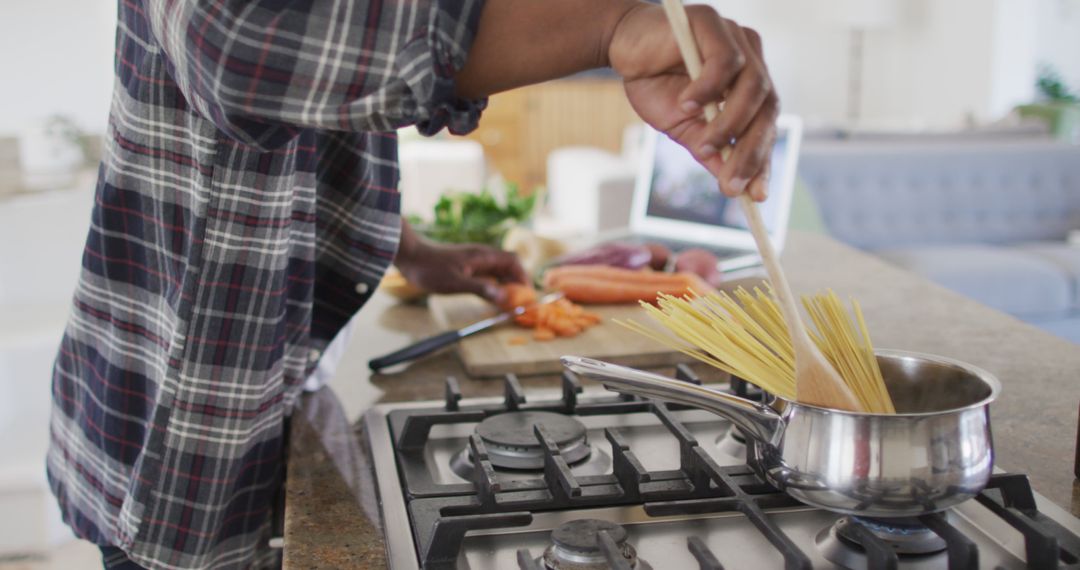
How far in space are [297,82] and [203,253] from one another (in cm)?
27

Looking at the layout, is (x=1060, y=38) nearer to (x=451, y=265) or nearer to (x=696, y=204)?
(x=696, y=204)

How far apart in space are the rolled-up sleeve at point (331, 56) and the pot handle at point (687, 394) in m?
0.20

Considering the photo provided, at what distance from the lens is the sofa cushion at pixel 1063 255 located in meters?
3.85

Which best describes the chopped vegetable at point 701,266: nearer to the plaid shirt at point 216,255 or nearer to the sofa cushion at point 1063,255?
the plaid shirt at point 216,255

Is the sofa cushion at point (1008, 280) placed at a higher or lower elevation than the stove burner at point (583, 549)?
lower

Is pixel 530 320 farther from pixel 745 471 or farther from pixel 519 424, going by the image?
pixel 745 471

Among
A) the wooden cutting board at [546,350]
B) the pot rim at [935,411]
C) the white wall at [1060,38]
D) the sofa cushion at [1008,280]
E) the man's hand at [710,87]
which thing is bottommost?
the sofa cushion at [1008,280]

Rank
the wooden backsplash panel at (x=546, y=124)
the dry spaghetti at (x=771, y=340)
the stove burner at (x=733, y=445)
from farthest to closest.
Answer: the wooden backsplash panel at (x=546, y=124), the stove burner at (x=733, y=445), the dry spaghetti at (x=771, y=340)

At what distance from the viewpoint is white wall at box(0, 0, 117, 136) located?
240 inches

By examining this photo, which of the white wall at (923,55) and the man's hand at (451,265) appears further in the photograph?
the white wall at (923,55)

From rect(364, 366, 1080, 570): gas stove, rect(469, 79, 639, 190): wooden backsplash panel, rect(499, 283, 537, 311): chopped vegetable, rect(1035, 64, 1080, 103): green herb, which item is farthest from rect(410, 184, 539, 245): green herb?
rect(469, 79, 639, 190): wooden backsplash panel

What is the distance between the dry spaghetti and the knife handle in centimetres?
46

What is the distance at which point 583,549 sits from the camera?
2.16 feet


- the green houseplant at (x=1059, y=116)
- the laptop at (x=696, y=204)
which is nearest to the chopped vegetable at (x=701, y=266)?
the laptop at (x=696, y=204)
